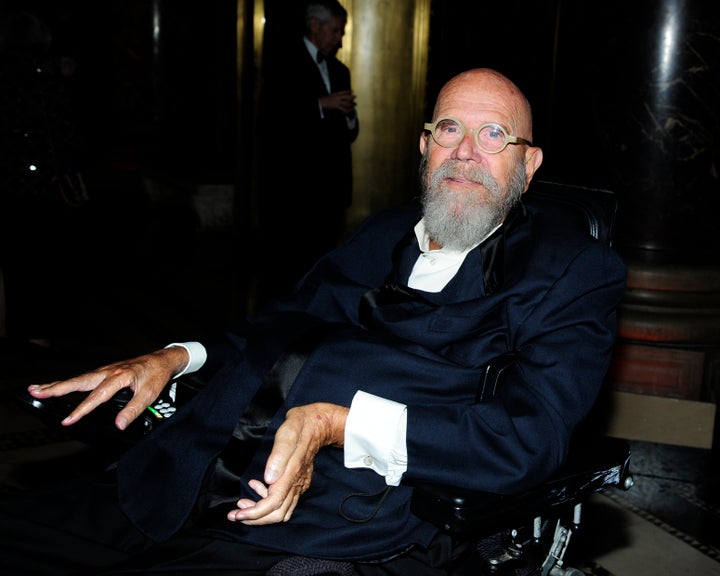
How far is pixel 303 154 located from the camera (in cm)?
525

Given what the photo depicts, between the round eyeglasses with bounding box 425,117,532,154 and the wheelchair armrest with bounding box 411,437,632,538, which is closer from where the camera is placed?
the wheelchair armrest with bounding box 411,437,632,538

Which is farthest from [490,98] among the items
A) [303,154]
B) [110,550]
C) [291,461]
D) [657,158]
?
[303,154]

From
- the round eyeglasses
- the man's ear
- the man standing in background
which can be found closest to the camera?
the round eyeglasses

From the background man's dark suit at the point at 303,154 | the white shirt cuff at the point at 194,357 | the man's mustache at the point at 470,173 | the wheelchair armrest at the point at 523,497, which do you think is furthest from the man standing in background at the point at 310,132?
the wheelchair armrest at the point at 523,497

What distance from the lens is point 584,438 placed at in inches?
80.7

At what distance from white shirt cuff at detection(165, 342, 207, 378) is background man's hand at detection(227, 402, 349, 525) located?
0.59 metres

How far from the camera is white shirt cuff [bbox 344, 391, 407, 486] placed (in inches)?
72.3

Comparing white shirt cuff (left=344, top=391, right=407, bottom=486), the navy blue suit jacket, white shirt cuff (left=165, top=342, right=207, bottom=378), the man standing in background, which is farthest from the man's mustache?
the man standing in background

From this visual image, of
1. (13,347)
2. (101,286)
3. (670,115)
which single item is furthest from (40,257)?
(670,115)

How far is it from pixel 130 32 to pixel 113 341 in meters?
9.01

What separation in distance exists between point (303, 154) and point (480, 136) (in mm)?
3113

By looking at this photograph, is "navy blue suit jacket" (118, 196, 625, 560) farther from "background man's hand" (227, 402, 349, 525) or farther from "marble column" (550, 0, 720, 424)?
"marble column" (550, 0, 720, 424)

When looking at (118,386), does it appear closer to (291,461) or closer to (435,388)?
(291,461)

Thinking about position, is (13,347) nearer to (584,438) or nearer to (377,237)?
(377,237)
